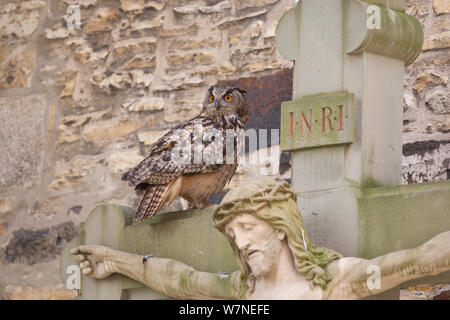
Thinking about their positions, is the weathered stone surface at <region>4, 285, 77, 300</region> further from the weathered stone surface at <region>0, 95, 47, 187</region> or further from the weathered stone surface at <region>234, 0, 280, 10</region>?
the weathered stone surface at <region>234, 0, 280, 10</region>

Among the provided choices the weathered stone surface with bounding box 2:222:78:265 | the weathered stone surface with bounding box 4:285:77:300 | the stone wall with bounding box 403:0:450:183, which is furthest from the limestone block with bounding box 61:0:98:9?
the stone wall with bounding box 403:0:450:183

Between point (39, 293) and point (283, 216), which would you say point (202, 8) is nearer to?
point (39, 293)

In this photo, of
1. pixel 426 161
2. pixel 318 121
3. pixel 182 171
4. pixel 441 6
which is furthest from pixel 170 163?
pixel 441 6

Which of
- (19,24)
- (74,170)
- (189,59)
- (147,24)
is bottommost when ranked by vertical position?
(74,170)

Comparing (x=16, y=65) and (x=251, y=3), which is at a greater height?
(x=251, y=3)

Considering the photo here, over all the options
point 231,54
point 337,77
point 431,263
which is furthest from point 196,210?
point 231,54

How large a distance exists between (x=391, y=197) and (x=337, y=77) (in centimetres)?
42

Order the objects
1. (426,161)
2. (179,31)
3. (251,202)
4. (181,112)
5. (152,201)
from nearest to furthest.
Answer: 1. (251,202)
2. (152,201)
3. (426,161)
4. (181,112)
5. (179,31)

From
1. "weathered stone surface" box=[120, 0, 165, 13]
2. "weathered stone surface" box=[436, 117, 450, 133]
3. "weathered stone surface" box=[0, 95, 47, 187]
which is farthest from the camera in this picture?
"weathered stone surface" box=[0, 95, 47, 187]

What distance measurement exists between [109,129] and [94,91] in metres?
0.23

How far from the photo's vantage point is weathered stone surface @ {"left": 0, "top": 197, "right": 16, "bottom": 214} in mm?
6547

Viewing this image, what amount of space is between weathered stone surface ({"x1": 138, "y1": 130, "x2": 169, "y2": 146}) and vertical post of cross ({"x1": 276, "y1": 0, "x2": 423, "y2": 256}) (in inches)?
93.1

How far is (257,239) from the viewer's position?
11.5ft
